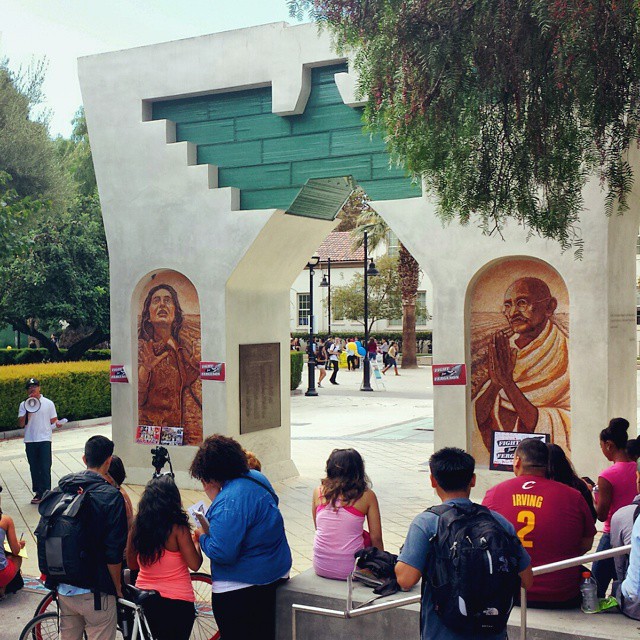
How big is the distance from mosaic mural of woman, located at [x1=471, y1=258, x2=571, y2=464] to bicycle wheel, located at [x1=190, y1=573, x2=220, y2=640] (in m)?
4.52

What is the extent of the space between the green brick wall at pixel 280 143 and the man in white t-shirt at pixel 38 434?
382 cm

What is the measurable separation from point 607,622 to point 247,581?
6.62ft

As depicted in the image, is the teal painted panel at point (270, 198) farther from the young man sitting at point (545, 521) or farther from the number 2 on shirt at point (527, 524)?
the number 2 on shirt at point (527, 524)

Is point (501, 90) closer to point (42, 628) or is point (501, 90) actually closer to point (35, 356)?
point (42, 628)

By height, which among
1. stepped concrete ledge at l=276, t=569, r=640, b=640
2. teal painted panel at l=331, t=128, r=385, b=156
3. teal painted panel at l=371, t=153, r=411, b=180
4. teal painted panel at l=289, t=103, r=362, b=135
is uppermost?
teal painted panel at l=289, t=103, r=362, b=135

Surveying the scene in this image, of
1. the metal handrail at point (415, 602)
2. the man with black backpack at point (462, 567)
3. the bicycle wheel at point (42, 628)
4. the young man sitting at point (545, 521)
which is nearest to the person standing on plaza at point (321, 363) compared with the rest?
the bicycle wheel at point (42, 628)

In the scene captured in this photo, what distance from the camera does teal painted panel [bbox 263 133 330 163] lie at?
11.8 metres

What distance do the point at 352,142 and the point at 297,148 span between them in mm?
859

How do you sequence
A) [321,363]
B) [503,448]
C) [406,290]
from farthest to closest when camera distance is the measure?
[406,290], [321,363], [503,448]

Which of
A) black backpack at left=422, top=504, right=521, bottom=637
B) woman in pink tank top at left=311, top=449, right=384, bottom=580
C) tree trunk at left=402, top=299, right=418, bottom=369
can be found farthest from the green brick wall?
tree trunk at left=402, top=299, right=418, bottom=369

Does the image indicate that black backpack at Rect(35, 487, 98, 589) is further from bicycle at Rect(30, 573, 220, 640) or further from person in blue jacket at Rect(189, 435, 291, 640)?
person in blue jacket at Rect(189, 435, 291, 640)

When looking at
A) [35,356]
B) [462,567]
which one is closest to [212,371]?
[462,567]

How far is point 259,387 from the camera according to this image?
12977 mm

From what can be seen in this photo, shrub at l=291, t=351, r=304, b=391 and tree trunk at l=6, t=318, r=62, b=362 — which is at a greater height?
tree trunk at l=6, t=318, r=62, b=362
